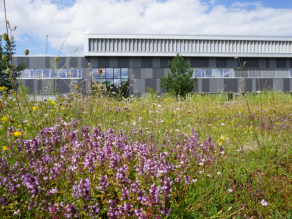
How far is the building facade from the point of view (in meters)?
25.5

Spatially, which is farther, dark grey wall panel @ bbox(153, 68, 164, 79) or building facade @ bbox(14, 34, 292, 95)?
dark grey wall panel @ bbox(153, 68, 164, 79)

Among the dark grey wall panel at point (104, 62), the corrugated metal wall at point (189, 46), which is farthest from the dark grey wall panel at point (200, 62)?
the dark grey wall panel at point (104, 62)

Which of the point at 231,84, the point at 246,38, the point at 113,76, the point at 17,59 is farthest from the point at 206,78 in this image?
the point at 17,59

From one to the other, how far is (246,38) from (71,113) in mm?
28762

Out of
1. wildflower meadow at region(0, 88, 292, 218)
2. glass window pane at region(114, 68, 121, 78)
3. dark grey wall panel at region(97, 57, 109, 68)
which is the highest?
dark grey wall panel at region(97, 57, 109, 68)

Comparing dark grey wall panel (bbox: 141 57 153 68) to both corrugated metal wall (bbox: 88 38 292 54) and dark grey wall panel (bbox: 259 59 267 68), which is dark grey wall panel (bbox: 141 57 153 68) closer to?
corrugated metal wall (bbox: 88 38 292 54)

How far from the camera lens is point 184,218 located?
182cm

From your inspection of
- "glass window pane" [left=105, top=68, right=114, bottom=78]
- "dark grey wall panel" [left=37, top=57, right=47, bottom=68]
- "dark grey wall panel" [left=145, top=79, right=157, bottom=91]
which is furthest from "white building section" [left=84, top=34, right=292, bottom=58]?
"dark grey wall panel" [left=37, top=57, right=47, bottom=68]

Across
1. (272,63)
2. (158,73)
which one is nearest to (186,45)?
(158,73)

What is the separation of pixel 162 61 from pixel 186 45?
12.8 ft

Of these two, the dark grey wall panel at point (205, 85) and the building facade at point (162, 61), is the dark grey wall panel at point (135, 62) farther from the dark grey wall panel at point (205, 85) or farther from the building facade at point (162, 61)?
the dark grey wall panel at point (205, 85)

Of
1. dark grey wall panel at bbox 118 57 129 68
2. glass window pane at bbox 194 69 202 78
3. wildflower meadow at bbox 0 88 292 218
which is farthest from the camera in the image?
glass window pane at bbox 194 69 202 78

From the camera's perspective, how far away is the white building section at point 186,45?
1004 inches

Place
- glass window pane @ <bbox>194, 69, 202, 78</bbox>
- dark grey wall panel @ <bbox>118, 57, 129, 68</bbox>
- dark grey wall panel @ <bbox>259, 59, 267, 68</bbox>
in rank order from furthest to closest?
dark grey wall panel @ <bbox>259, 59, 267, 68</bbox>, glass window pane @ <bbox>194, 69, 202, 78</bbox>, dark grey wall panel @ <bbox>118, 57, 129, 68</bbox>
